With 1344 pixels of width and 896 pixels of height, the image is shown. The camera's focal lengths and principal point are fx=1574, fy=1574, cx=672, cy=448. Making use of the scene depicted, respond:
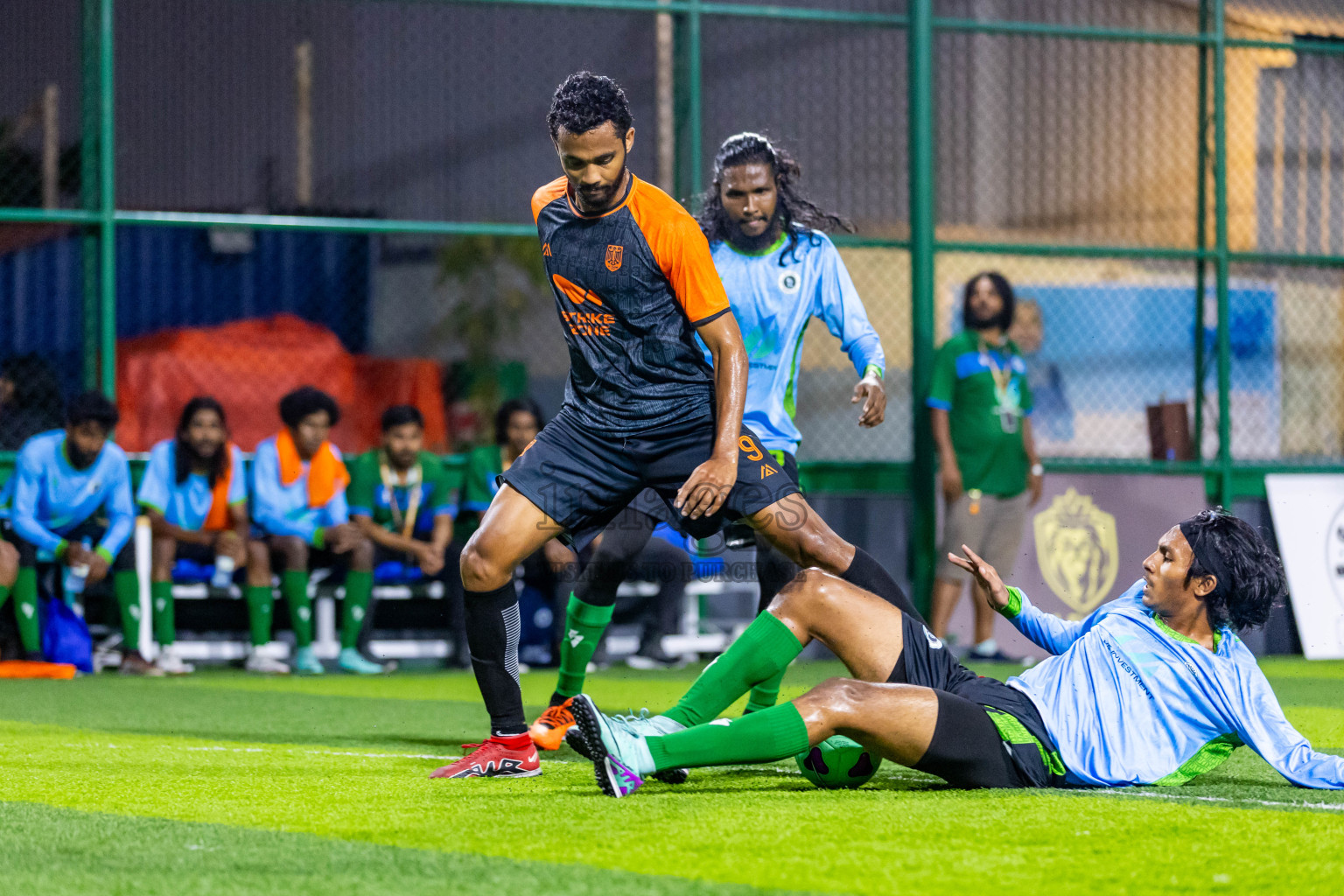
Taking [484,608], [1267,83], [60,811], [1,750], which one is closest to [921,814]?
[484,608]

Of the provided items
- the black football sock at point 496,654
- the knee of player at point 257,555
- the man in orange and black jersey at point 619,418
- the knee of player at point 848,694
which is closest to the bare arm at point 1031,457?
the knee of player at point 257,555

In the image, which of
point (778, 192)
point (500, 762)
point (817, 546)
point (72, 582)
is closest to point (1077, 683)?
point (817, 546)

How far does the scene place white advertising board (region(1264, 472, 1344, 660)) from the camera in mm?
10359

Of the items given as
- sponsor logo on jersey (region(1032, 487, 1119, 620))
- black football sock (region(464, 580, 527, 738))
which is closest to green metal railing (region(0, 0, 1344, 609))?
sponsor logo on jersey (region(1032, 487, 1119, 620))

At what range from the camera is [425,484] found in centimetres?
974

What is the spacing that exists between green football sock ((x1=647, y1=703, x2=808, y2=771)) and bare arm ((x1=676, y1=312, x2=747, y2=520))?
2.86 ft

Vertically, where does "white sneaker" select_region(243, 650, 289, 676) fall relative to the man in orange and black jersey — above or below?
below

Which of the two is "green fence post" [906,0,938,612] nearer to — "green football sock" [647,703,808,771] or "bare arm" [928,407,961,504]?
"bare arm" [928,407,961,504]

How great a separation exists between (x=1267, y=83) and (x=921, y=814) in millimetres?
9846

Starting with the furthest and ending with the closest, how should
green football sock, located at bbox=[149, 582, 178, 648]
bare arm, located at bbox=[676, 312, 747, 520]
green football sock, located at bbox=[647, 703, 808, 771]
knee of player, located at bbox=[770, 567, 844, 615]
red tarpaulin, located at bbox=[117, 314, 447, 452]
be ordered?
red tarpaulin, located at bbox=[117, 314, 447, 452]
green football sock, located at bbox=[149, 582, 178, 648]
bare arm, located at bbox=[676, 312, 747, 520]
knee of player, located at bbox=[770, 567, 844, 615]
green football sock, located at bbox=[647, 703, 808, 771]

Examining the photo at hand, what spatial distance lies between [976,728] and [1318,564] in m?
7.41

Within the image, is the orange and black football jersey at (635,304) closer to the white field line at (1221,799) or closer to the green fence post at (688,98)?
the white field line at (1221,799)

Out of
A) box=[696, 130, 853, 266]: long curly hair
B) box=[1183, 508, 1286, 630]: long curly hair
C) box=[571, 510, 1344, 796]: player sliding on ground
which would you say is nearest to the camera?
box=[571, 510, 1344, 796]: player sliding on ground

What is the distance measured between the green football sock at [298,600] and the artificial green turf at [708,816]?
10.7 ft
